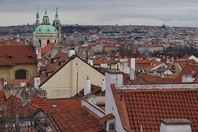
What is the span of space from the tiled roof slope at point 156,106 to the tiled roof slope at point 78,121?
1.45m

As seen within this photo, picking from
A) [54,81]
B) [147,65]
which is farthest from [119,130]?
[147,65]

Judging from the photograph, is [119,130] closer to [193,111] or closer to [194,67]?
[193,111]

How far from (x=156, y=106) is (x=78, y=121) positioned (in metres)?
3.30

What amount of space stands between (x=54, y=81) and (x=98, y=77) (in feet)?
11.8

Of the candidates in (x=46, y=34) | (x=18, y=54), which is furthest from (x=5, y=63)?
(x=46, y=34)

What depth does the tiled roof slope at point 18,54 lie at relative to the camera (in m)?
57.8

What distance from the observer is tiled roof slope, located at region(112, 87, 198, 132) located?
13.4 metres

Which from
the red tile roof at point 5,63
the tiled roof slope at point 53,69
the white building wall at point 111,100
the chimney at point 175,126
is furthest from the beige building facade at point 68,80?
the red tile roof at point 5,63

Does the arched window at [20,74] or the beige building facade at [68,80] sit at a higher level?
the beige building facade at [68,80]

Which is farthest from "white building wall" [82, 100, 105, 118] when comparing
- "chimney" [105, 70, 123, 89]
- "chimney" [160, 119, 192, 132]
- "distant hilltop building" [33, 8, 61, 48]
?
"distant hilltop building" [33, 8, 61, 48]

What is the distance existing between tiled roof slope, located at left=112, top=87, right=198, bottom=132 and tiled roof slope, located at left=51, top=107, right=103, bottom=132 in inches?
57.1

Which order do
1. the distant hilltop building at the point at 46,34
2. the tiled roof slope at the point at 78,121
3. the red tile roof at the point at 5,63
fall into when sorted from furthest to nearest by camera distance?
the distant hilltop building at the point at 46,34 < the red tile roof at the point at 5,63 < the tiled roof slope at the point at 78,121

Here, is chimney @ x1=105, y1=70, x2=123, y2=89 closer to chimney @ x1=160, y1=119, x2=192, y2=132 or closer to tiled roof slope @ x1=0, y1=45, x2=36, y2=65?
chimney @ x1=160, y1=119, x2=192, y2=132

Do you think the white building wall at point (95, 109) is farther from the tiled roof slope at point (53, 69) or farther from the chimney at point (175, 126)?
the tiled roof slope at point (53, 69)
